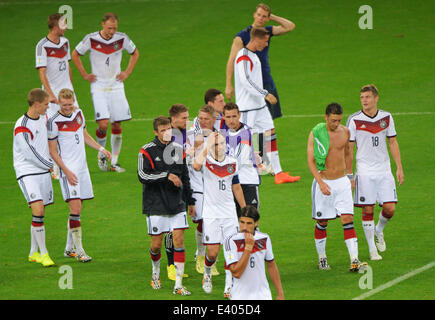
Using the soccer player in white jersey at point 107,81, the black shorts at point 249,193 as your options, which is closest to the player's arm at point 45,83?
the soccer player in white jersey at point 107,81

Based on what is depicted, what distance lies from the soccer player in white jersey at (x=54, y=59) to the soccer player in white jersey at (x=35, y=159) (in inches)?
161

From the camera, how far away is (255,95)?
14547 mm

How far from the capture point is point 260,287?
8570 mm

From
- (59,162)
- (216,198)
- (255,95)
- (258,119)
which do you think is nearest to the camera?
(216,198)

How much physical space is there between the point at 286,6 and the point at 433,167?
13.1 meters

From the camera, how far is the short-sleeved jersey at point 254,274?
856 centimetres

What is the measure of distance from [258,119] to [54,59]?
3845 millimetres

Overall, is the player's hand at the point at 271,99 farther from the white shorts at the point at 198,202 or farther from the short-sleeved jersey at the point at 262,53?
the white shorts at the point at 198,202

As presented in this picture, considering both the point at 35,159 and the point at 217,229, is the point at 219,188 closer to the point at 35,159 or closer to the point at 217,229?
the point at 217,229

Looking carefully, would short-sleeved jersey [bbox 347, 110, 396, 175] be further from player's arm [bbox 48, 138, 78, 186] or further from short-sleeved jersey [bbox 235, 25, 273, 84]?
short-sleeved jersey [bbox 235, 25, 273, 84]

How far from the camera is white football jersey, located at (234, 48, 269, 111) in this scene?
1430cm

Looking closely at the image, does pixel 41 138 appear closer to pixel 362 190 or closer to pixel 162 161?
pixel 162 161

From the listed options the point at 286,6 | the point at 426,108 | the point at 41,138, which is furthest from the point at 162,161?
the point at 286,6

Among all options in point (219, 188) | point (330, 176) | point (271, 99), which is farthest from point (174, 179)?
point (271, 99)
